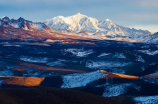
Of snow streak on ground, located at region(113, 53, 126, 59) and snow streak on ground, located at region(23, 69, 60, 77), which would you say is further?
snow streak on ground, located at region(113, 53, 126, 59)

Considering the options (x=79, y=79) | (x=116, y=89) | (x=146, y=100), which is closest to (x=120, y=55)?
(x=79, y=79)

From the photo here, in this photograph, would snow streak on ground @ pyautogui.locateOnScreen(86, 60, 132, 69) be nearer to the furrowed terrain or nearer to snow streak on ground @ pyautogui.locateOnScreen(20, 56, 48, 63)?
the furrowed terrain

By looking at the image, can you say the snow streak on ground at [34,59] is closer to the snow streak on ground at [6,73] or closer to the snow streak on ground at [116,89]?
the snow streak on ground at [6,73]

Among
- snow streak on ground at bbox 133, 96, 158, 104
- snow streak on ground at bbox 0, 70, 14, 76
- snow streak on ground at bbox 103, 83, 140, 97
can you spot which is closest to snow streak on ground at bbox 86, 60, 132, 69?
snow streak on ground at bbox 0, 70, 14, 76

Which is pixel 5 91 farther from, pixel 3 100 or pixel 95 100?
pixel 95 100

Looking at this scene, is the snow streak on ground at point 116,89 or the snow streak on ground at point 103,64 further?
the snow streak on ground at point 103,64

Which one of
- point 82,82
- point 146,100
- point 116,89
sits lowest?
point 82,82

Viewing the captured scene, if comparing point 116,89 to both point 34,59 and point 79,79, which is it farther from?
point 34,59

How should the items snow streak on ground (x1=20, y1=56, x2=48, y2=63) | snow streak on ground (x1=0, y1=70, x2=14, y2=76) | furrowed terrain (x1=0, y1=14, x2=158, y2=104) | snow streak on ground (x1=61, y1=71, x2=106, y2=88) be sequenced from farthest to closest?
snow streak on ground (x1=20, y1=56, x2=48, y2=63)
snow streak on ground (x1=0, y1=70, x2=14, y2=76)
snow streak on ground (x1=61, y1=71, x2=106, y2=88)
furrowed terrain (x1=0, y1=14, x2=158, y2=104)

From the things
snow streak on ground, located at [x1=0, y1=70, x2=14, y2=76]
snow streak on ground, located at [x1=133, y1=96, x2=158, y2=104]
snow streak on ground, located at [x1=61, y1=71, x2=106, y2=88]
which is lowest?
snow streak on ground, located at [x1=0, y1=70, x2=14, y2=76]

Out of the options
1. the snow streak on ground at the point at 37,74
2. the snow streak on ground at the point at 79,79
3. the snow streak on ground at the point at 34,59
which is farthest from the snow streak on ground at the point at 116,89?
the snow streak on ground at the point at 34,59
